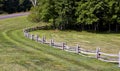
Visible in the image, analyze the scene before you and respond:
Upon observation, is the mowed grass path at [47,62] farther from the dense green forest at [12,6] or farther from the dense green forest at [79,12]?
the dense green forest at [12,6]

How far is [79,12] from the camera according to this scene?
60.9 meters

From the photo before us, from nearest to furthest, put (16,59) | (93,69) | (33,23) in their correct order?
(93,69) < (16,59) < (33,23)

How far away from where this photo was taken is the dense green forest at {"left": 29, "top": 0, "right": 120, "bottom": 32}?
196 feet

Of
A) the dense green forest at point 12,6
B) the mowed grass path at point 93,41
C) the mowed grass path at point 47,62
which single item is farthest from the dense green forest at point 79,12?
the mowed grass path at point 47,62

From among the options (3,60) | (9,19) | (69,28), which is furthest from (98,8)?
(3,60)

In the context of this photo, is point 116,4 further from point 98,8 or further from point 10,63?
point 10,63

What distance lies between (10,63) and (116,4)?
38.9 meters

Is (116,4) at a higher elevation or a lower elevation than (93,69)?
higher

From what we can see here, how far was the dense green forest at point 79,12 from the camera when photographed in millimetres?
59688

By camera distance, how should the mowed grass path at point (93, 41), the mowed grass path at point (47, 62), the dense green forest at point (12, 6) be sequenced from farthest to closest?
the dense green forest at point (12, 6)
the mowed grass path at point (93, 41)
the mowed grass path at point (47, 62)

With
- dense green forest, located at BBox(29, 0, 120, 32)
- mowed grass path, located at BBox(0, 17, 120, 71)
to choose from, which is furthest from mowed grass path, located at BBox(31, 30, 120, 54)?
mowed grass path, located at BBox(0, 17, 120, 71)

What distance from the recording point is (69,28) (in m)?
65.5

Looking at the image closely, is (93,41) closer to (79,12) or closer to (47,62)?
(79,12)

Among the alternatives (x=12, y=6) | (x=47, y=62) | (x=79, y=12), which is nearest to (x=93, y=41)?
(x=79, y=12)
